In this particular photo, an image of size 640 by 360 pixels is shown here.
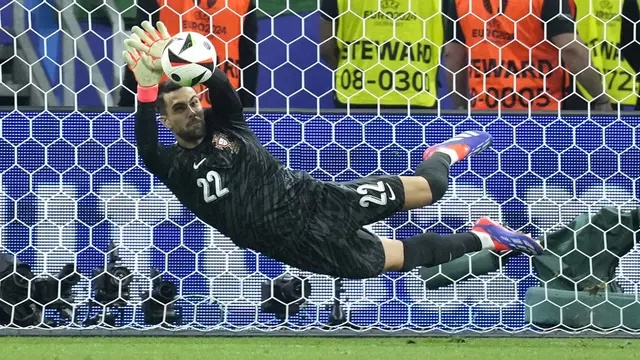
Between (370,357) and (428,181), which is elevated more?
(428,181)

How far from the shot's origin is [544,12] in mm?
7301

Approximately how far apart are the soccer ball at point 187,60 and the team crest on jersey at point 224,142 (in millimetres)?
344

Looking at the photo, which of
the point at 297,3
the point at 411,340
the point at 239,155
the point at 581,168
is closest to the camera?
the point at 239,155

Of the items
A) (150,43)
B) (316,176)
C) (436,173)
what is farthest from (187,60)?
(316,176)

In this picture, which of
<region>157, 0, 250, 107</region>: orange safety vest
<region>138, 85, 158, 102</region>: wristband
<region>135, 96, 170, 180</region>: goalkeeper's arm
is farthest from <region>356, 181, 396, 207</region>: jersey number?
<region>157, 0, 250, 107</region>: orange safety vest

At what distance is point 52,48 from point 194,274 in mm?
1382

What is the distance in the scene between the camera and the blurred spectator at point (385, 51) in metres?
7.18

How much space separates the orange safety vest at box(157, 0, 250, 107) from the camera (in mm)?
7109

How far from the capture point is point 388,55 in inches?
283

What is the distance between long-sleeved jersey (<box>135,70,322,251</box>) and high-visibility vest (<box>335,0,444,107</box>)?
140 centimetres

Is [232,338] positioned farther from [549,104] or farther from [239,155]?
[549,104]

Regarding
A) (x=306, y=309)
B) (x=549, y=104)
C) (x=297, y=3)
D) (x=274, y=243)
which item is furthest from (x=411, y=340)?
(x=297, y=3)

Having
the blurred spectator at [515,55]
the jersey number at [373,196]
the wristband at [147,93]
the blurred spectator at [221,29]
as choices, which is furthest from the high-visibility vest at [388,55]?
the wristband at [147,93]

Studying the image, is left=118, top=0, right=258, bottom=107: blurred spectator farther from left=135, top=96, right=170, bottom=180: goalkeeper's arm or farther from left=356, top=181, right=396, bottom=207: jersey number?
left=135, top=96, right=170, bottom=180: goalkeeper's arm
